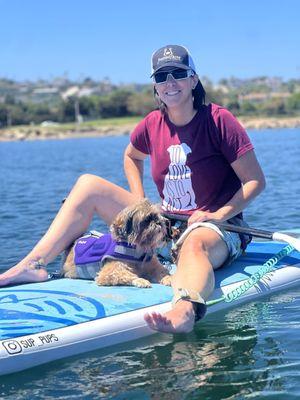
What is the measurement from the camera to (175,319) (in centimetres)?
466

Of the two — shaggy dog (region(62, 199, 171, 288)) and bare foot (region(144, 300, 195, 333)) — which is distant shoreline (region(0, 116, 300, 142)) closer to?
shaggy dog (region(62, 199, 171, 288))

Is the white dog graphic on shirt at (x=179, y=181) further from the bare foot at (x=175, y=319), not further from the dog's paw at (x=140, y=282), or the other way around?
the bare foot at (x=175, y=319)

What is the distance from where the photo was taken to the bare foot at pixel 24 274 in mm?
5672

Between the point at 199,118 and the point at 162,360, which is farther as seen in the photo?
the point at 199,118

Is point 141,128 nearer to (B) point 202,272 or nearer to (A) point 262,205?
(B) point 202,272

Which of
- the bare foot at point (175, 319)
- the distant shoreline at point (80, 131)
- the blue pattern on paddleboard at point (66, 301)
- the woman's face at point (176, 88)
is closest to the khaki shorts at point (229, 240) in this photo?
the blue pattern on paddleboard at point (66, 301)

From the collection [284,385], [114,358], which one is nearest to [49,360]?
[114,358]

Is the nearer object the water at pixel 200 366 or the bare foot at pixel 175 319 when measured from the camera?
the water at pixel 200 366

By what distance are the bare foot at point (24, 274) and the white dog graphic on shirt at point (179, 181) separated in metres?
1.30

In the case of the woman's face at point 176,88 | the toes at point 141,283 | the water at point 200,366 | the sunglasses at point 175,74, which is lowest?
the water at point 200,366

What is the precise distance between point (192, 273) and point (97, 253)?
963 mm

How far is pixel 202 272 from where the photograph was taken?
17.1 feet

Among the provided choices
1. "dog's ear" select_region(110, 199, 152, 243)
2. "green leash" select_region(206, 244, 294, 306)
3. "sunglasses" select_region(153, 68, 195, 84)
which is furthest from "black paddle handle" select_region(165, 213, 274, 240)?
"sunglasses" select_region(153, 68, 195, 84)

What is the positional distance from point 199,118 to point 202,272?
149 cm
